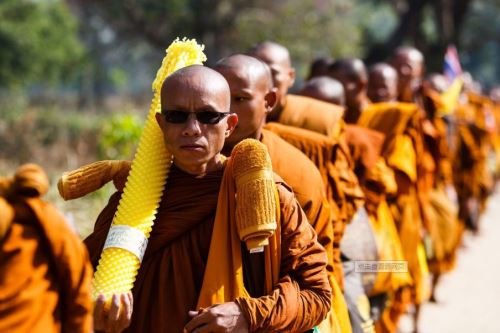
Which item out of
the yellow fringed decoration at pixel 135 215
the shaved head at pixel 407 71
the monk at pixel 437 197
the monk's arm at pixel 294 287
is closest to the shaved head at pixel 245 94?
the yellow fringed decoration at pixel 135 215

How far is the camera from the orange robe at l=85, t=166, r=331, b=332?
2979 millimetres

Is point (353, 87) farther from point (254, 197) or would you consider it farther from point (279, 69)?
point (254, 197)

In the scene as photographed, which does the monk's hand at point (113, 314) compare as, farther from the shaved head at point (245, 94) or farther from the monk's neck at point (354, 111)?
the monk's neck at point (354, 111)

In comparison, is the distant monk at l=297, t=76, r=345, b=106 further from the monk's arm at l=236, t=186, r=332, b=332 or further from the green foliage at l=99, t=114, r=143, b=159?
the green foliage at l=99, t=114, r=143, b=159

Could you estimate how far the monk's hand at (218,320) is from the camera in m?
2.83

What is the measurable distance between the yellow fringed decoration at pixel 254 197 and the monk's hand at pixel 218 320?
20cm

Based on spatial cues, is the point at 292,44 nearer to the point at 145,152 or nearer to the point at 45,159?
the point at 45,159

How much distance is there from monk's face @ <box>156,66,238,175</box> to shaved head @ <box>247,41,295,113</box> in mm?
1919

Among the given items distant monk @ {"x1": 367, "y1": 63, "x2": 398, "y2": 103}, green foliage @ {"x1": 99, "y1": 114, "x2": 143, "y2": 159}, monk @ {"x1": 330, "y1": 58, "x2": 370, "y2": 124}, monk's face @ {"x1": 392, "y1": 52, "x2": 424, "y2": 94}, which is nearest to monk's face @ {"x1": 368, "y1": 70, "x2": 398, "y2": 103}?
distant monk @ {"x1": 367, "y1": 63, "x2": 398, "y2": 103}

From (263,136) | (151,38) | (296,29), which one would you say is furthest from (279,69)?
(151,38)

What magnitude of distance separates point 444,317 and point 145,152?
5627 millimetres

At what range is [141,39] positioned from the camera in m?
22.4

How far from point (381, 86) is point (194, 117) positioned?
447 centimetres

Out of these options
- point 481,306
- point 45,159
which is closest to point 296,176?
point 481,306
